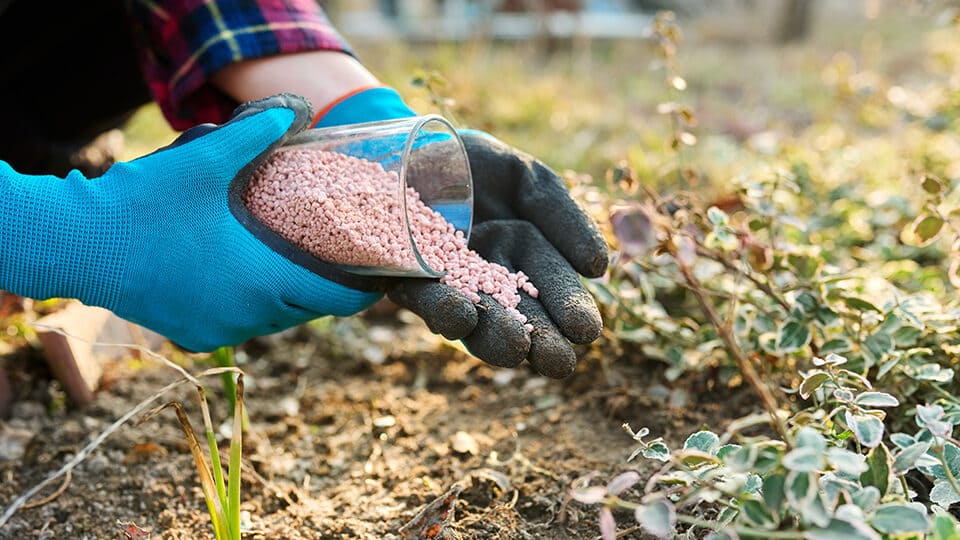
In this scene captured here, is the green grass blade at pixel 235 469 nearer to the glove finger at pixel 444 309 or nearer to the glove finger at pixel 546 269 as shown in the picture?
the glove finger at pixel 444 309

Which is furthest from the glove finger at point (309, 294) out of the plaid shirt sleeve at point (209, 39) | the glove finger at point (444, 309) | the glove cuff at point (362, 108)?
the plaid shirt sleeve at point (209, 39)

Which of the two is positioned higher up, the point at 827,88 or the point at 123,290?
the point at 123,290

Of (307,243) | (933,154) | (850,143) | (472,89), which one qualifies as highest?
(307,243)

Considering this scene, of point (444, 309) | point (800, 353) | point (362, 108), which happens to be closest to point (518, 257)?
point (444, 309)

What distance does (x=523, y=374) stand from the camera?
1710 mm

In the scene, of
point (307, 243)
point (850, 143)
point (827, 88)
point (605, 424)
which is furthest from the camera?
point (827, 88)

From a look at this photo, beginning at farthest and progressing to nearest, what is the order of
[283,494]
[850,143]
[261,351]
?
[850,143] < [261,351] < [283,494]

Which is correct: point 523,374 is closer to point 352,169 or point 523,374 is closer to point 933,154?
point 352,169

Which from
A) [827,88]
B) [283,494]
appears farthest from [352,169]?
[827,88]

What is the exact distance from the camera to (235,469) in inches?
A: 39.9

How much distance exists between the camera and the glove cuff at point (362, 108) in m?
1.47

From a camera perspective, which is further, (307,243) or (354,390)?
(354,390)

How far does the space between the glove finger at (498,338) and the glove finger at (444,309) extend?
17 mm

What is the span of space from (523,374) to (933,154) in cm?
144
